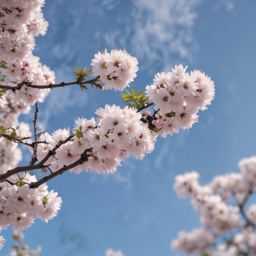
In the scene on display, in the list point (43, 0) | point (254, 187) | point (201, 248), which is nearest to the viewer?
point (43, 0)

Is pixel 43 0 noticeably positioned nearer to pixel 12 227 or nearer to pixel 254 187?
pixel 12 227

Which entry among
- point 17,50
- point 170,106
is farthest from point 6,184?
point 17,50

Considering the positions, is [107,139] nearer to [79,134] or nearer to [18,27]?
[79,134]

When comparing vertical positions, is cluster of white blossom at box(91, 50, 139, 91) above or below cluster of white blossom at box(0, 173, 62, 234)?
above

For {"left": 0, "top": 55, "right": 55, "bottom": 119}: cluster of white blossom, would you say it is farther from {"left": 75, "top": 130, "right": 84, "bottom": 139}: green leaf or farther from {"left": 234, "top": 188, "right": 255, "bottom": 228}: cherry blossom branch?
{"left": 234, "top": 188, "right": 255, "bottom": 228}: cherry blossom branch

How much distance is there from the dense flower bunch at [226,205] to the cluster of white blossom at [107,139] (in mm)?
10329

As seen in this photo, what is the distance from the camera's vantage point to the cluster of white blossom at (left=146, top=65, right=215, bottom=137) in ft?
7.28

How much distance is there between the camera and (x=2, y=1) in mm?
3018

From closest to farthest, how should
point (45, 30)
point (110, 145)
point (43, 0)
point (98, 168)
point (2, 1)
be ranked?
point (110, 145) < point (98, 168) < point (2, 1) < point (43, 0) < point (45, 30)

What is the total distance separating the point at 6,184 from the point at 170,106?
6.72ft

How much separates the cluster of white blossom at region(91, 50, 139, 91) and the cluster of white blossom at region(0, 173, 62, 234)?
56.4 inches

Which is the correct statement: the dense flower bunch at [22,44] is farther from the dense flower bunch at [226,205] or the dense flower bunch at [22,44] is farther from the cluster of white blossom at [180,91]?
the dense flower bunch at [226,205]

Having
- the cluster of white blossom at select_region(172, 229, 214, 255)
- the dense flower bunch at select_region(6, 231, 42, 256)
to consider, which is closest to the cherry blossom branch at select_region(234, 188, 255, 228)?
the cluster of white blossom at select_region(172, 229, 214, 255)

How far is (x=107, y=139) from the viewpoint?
1853 mm
